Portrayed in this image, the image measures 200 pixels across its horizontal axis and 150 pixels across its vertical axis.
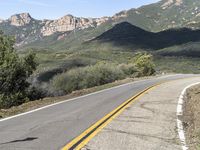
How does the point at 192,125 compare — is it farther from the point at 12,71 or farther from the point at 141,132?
the point at 12,71

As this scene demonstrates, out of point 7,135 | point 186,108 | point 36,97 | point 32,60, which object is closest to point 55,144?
point 7,135

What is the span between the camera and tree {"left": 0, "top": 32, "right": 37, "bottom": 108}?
3406 cm

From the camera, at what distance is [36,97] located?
117ft

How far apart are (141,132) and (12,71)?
998 inches

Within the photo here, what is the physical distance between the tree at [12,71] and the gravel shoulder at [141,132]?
18997 mm

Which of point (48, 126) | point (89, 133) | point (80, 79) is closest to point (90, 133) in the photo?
point (89, 133)

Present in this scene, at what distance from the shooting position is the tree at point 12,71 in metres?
34.1

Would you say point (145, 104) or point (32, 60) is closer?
point (145, 104)

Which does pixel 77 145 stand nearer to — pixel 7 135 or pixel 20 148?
pixel 20 148

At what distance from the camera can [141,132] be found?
440 inches

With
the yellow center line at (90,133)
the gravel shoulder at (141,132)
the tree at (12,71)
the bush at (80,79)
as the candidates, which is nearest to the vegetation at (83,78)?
the bush at (80,79)

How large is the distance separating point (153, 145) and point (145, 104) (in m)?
8.44

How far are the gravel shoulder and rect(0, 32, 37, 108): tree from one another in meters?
19.0

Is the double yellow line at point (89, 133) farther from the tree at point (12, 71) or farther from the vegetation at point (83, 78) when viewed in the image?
the vegetation at point (83, 78)
